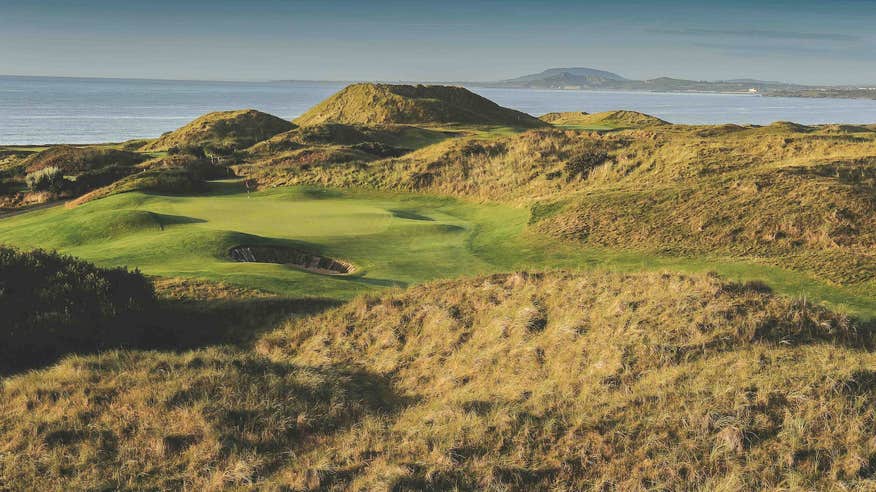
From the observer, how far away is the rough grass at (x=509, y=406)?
22.1 feet

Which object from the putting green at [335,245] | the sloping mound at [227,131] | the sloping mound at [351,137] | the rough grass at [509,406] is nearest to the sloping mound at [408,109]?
the sloping mound at [227,131]

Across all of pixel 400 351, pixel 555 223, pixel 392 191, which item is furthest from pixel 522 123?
pixel 400 351

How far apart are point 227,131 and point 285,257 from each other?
239 feet

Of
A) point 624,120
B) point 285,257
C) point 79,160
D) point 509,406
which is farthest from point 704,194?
point 624,120

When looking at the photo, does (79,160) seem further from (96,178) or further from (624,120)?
(624,120)

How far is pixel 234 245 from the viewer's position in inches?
748

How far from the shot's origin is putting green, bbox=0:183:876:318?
15.7 meters

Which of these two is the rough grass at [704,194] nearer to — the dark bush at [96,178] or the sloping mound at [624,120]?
the dark bush at [96,178]

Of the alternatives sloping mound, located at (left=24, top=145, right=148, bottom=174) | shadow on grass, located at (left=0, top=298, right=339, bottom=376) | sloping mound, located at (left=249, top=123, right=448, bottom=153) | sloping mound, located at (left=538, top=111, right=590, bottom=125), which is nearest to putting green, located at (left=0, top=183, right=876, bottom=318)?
shadow on grass, located at (left=0, top=298, right=339, bottom=376)

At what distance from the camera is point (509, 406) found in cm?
820

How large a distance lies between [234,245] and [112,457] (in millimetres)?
12269

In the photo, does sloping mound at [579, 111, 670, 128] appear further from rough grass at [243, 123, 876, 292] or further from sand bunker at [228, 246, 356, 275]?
sand bunker at [228, 246, 356, 275]

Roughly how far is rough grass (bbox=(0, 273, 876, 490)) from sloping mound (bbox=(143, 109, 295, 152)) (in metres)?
67.2

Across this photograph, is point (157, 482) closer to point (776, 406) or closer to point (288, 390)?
point (288, 390)
